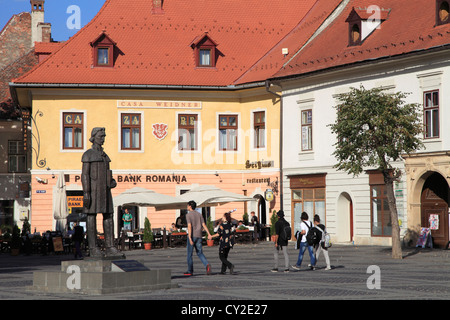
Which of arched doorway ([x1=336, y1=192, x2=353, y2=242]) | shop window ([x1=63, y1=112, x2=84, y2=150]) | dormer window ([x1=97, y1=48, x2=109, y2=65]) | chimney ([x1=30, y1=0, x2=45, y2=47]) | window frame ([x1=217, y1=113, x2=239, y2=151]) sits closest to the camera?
arched doorway ([x1=336, y1=192, x2=353, y2=242])

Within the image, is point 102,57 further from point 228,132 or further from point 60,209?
point 60,209

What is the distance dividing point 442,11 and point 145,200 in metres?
14.1

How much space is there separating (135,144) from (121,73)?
3548 mm

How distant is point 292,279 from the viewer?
2045 cm

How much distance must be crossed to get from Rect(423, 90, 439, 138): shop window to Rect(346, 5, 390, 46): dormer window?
5082 millimetres

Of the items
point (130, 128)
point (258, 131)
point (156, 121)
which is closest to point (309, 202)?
point (258, 131)

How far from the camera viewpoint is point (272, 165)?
4234 centimetres

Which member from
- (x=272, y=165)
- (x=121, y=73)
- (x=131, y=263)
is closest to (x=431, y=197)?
(x=272, y=165)

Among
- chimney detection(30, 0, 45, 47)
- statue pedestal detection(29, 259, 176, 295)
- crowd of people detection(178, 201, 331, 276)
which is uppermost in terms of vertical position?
chimney detection(30, 0, 45, 47)

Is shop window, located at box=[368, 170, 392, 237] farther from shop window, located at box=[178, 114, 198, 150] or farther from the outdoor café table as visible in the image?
shop window, located at box=[178, 114, 198, 150]

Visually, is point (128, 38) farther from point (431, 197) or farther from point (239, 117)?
point (431, 197)

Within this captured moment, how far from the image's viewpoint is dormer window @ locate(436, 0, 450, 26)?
33644 mm

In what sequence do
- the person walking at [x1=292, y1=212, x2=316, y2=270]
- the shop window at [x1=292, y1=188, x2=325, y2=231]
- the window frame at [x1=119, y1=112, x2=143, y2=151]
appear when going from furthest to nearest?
the window frame at [x1=119, y1=112, x2=143, y2=151] → the shop window at [x1=292, y1=188, x2=325, y2=231] → the person walking at [x1=292, y1=212, x2=316, y2=270]

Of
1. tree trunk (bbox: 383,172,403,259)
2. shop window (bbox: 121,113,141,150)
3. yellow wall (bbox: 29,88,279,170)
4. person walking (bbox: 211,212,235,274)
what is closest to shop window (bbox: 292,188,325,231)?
yellow wall (bbox: 29,88,279,170)
